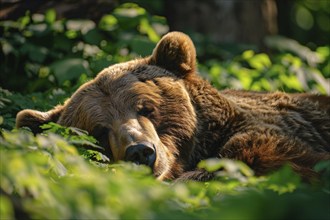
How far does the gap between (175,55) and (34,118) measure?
117 cm

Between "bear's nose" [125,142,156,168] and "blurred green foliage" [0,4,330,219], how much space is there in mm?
182

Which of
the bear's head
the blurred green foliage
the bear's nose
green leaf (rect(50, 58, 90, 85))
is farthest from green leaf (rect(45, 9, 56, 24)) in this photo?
the bear's nose

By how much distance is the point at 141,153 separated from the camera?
15.0 ft

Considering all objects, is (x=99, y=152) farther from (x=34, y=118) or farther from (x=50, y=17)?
(x=50, y=17)

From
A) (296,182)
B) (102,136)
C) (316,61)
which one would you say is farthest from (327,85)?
(296,182)

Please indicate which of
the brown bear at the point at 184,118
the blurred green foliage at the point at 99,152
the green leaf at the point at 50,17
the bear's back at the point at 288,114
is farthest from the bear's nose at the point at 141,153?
the green leaf at the point at 50,17

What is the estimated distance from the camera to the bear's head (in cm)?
501

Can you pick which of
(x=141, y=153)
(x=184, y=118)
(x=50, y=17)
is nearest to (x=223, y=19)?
(x=50, y=17)

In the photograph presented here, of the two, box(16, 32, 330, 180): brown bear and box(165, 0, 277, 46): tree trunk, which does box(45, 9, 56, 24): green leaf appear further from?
box(165, 0, 277, 46): tree trunk

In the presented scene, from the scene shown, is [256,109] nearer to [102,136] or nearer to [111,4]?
[102,136]

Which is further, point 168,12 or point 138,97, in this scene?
point 168,12

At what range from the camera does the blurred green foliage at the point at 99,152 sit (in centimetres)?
244

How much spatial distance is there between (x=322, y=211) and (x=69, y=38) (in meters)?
6.16

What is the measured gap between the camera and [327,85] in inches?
335
